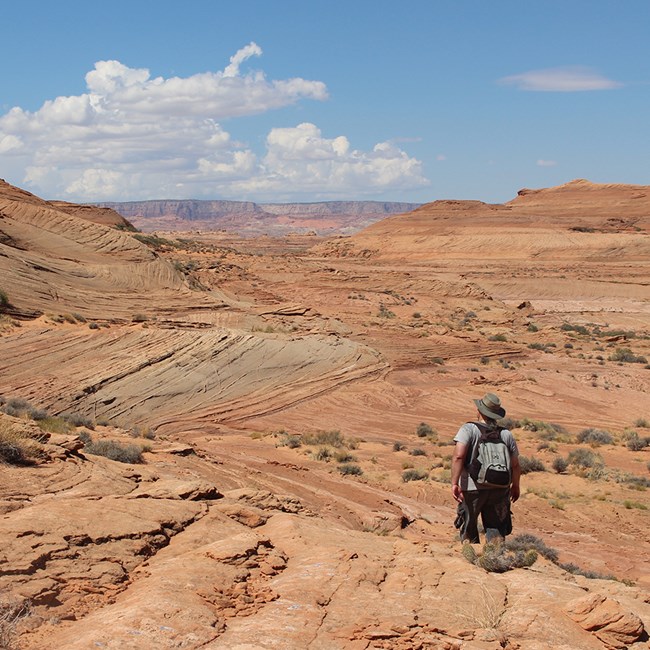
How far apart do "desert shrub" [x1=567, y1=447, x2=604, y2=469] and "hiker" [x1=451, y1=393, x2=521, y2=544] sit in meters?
9.46

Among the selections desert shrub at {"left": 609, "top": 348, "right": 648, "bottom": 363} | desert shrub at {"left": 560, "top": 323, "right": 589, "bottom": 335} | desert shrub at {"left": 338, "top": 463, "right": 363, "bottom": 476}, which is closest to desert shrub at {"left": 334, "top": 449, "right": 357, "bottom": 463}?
desert shrub at {"left": 338, "top": 463, "right": 363, "bottom": 476}

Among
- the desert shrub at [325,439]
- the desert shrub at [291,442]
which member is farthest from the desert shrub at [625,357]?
the desert shrub at [291,442]

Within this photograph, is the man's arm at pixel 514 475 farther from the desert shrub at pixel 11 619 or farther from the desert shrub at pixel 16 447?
the desert shrub at pixel 16 447

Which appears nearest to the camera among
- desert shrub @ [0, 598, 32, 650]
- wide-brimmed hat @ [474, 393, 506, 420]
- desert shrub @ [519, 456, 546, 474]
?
desert shrub @ [0, 598, 32, 650]

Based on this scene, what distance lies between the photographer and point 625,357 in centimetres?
2959

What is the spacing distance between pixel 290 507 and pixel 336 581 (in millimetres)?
3546

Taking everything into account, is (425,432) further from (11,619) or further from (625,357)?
(625,357)

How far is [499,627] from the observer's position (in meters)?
4.58

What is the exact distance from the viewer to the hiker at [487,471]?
6.03 m

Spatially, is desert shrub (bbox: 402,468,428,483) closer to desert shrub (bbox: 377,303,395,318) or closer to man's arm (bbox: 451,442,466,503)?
man's arm (bbox: 451,442,466,503)

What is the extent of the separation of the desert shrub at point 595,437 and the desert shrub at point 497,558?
12301mm

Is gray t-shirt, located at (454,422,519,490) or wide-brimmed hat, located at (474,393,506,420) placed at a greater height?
wide-brimmed hat, located at (474,393,506,420)

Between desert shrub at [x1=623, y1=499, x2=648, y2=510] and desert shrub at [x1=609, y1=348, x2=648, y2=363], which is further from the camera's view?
desert shrub at [x1=609, y1=348, x2=648, y2=363]

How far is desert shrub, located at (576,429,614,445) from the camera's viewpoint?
57.8ft
